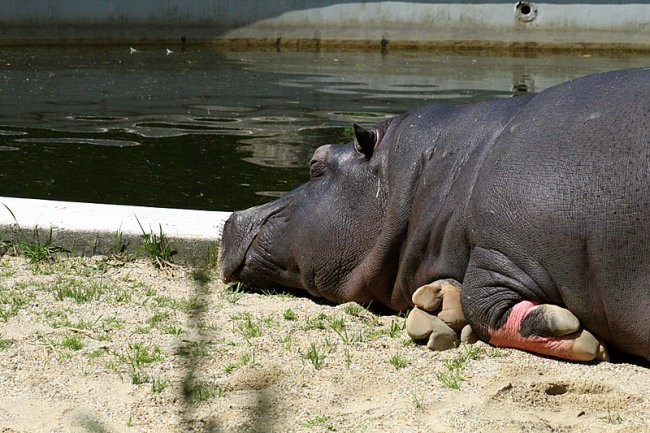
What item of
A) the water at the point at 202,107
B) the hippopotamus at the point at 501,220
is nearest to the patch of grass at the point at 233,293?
the hippopotamus at the point at 501,220

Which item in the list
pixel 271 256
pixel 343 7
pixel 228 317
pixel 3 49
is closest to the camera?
pixel 228 317

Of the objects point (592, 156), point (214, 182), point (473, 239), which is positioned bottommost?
point (214, 182)

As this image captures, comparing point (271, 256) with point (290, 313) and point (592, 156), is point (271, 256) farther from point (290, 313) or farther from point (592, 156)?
point (592, 156)

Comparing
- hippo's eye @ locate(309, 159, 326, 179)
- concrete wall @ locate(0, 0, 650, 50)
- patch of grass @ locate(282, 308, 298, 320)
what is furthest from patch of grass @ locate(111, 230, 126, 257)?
concrete wall @ locate(0, 0, 650, 50)

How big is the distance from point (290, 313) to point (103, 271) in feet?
3.95

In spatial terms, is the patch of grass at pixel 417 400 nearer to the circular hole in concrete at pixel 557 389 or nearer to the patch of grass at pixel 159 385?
the circular hole in concrete at pixel 557 389

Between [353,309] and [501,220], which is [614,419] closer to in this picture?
[501,220]

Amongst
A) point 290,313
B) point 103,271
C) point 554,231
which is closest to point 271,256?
point 290,313

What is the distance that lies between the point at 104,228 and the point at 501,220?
7.87 ft

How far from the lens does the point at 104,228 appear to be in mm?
5559

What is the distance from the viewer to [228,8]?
56.7 ft

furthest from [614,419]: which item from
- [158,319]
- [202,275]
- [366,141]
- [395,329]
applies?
[202,275]

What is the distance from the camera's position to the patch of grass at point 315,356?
3.91 m

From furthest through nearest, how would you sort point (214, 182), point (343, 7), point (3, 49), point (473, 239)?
1. point (343, 7)
2. point (3, 49)
3. point (214, 182)
4. point (473, 239)
